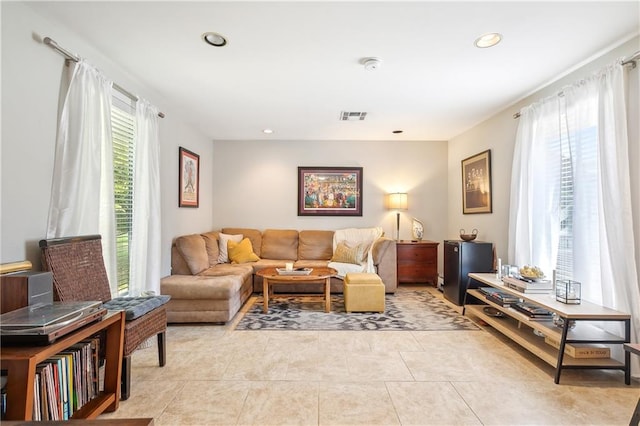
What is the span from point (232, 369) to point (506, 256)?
3.35 m

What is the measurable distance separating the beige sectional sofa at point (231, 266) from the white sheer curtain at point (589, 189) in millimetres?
1907

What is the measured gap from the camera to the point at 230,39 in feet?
7.35

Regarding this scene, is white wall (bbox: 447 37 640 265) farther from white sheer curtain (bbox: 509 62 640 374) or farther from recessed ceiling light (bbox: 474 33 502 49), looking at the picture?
recessed ceiling light (bbox: 474 33 502 49)

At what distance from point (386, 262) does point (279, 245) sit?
Answer: 5.82 ft

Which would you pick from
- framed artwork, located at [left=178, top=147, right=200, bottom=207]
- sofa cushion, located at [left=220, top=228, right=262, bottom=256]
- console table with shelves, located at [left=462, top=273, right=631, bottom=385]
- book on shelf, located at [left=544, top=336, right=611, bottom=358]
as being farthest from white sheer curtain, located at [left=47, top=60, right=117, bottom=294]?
book on shelf, located at [left=544, top=336, right=611, bottom=358]

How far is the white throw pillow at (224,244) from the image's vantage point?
4656 mm

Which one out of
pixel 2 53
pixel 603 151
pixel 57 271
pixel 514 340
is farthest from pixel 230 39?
pixel 514 340

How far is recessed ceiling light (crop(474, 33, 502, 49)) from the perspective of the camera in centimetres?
218

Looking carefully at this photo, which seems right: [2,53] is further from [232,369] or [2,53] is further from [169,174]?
[232,369]

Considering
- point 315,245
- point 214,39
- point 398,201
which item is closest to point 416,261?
point 398,201

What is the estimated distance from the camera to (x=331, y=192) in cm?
542

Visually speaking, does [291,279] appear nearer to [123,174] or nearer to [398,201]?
[123,174]

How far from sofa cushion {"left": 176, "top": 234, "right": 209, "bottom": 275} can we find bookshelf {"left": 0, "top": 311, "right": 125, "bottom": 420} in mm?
1820

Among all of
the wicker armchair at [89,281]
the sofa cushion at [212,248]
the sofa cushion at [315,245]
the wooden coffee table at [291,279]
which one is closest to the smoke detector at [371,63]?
the wooden coffee table at [291,279]
